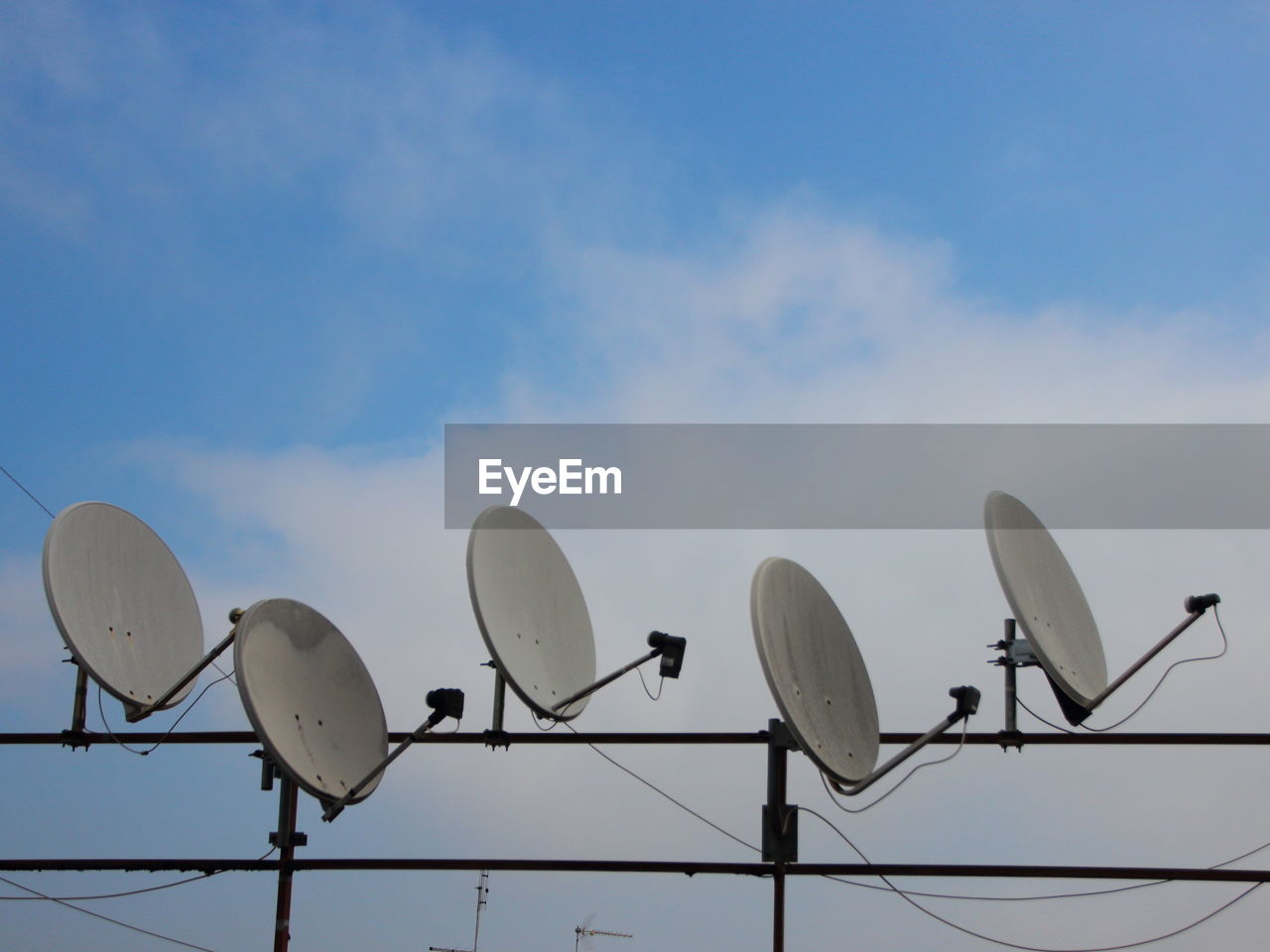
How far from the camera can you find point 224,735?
9.44 m

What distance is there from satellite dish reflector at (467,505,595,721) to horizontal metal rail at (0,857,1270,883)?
961 mm

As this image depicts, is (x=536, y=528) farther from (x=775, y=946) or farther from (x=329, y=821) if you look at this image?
(x=775, y=946)

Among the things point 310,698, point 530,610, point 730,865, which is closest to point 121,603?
point 310,698

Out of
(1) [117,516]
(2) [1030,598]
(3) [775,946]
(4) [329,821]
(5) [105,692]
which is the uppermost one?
(1) [117,516]

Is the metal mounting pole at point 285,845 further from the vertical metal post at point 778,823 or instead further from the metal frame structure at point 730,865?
the vertical metal post at point 778,823

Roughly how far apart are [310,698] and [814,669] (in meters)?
3.02

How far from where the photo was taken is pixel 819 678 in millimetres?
8461

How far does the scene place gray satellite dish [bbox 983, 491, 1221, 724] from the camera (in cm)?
868

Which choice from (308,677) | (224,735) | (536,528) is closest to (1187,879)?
(536,528)

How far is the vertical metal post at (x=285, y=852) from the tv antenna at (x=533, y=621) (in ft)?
4.45

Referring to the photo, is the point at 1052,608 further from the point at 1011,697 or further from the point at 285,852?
the point at 285,852

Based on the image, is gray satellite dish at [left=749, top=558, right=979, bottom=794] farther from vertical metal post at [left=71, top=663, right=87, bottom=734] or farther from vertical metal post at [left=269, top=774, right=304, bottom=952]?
vertical metal post at [left=71, top=663, right=87, bottom=734]

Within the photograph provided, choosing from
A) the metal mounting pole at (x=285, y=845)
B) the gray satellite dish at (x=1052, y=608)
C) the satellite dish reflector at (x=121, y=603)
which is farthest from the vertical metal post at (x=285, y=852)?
the gray satellite dish at (x=1052, y=608)

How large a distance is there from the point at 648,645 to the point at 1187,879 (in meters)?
3.37
